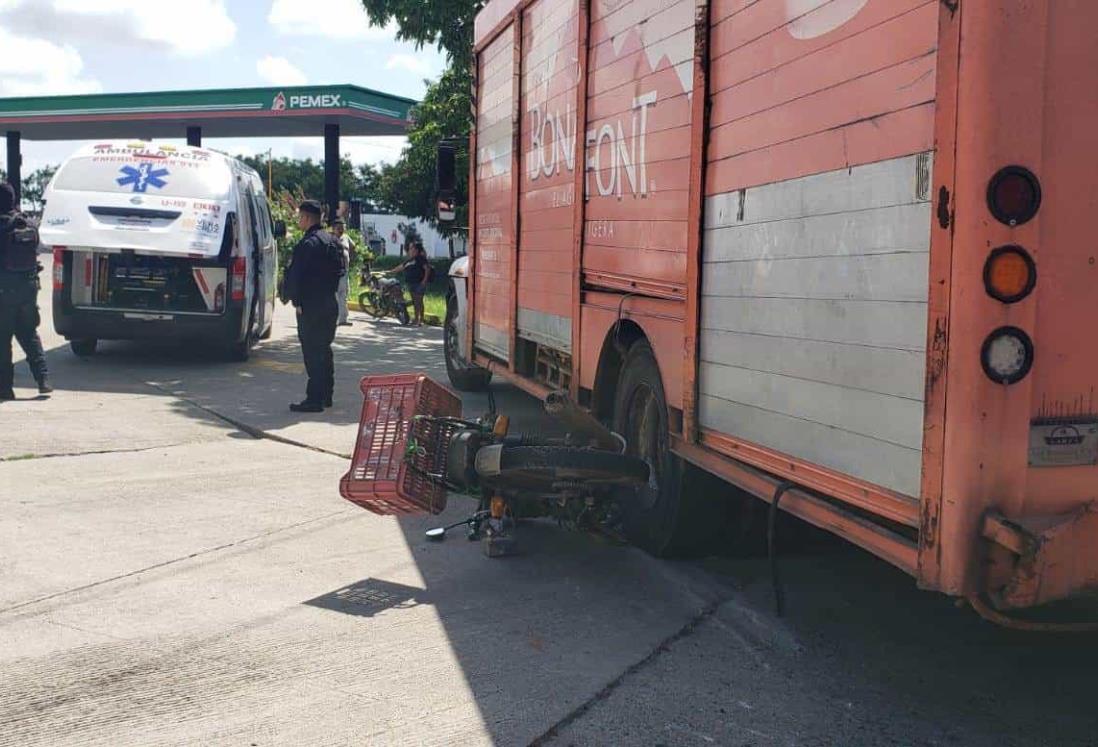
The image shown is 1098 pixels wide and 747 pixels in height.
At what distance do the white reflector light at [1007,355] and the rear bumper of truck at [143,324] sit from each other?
1077 cm

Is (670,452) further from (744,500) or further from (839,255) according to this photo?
(839,255)

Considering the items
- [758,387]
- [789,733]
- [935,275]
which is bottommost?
[789,733]

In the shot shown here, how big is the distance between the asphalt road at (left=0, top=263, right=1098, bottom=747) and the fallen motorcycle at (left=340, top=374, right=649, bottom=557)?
0.84ft

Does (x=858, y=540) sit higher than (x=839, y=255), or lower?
lower

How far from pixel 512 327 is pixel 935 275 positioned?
17.1 feet

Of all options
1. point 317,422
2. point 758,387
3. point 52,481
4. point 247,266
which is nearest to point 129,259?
point 247,266

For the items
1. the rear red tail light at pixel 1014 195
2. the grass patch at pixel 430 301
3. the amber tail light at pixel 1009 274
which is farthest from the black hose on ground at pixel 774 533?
the grass patch at pixel 430 301

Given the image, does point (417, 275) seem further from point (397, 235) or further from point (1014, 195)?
point (397, 235)

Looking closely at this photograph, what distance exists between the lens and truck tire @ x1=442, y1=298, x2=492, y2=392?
39.5 ft

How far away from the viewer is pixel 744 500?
233 inches

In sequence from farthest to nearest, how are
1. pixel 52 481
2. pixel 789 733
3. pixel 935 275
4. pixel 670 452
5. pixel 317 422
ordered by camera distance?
pixel 317 422, pixel 52 481, pixel 670 452, pixel 789 733, pixel 935 275

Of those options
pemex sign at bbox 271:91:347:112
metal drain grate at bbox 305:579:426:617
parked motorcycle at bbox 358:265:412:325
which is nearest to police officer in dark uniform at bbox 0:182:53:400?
metal drain grate at bbox 305:579:426:617

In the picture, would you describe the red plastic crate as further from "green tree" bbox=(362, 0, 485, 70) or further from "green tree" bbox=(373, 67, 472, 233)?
"green tree" bbox=(362, 0, 485, 70)

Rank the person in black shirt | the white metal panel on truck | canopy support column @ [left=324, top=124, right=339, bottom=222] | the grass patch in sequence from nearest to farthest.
Result: the white metal panel on truck < the person in black shirt < the grass patch < canopy support column @ [left=324, top=124, right=339, bottom=222]
